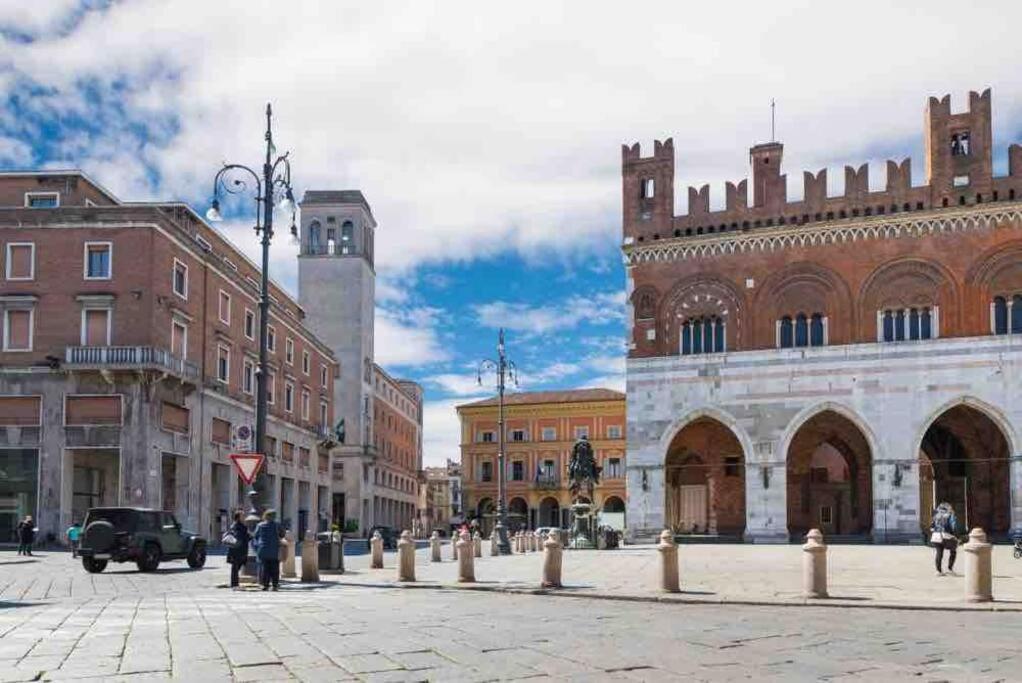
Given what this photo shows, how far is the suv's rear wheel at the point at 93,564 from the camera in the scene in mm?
24406

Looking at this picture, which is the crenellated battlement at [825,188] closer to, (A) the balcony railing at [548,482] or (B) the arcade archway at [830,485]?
(B) the arcade archway at [830,485]

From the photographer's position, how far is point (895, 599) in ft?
52.0

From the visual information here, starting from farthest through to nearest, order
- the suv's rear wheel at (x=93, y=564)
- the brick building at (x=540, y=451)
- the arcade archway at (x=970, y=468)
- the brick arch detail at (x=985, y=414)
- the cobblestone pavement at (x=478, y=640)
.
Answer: the brick building at (x=540, y=451)
the arcade archway at (x=970, y=468)
the brick arch detail at (x=985, y=414)
the suv's rear wheel at (x=93, y=564)
the cobblestone pavement at (x=478, y=640)

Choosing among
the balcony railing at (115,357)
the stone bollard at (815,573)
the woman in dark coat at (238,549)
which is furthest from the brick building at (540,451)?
the stone bollard at (815,573)

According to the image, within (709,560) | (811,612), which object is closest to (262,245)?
(811,612)

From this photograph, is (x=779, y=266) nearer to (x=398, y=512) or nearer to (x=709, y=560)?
(x=709, y=560)

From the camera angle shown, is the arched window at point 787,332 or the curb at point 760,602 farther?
the arched window at point 787,332

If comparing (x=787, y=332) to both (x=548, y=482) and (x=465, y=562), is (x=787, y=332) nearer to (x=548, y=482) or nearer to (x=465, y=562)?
(x=465, y=562)

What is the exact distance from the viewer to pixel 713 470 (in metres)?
48.5

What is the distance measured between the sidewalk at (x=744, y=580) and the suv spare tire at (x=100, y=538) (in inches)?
198

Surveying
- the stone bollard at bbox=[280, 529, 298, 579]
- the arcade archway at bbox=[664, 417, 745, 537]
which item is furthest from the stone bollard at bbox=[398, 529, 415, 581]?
the arcade archway at bbox=[664, 417, 745, 537]

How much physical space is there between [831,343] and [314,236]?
136ft

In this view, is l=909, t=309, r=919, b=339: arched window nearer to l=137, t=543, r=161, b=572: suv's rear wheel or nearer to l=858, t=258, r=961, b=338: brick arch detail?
l=858, t=258, r=961, b=338: brick arch detail

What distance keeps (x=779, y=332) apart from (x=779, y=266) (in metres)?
2.58
